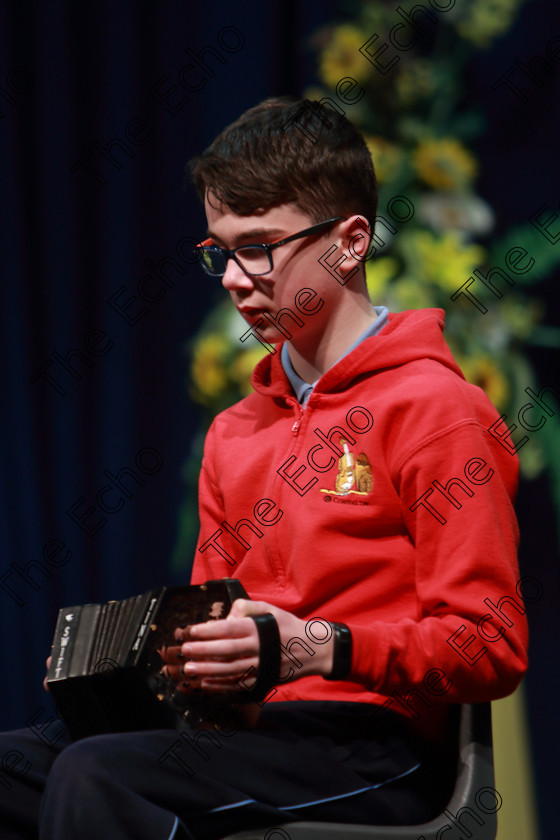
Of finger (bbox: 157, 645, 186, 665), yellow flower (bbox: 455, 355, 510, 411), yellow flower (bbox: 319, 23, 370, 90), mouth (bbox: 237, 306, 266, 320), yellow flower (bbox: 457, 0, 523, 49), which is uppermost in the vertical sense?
yellow flower (bbox: 319, 23, 370, 90)

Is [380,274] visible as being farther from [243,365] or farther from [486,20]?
[486,20]

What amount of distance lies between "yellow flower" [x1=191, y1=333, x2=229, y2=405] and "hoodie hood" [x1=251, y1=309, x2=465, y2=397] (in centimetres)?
88

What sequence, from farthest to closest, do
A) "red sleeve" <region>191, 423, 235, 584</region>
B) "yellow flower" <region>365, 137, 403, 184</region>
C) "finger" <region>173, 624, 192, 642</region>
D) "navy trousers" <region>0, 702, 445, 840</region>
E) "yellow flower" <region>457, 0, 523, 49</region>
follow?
"yellow flower" <region>365, 137, 403, 184</region> → "yellow flower" <region>457, 0, 523, 49</region> → "red sleeve" <region>191, 423, 235, 584</region> → "finger" <region>173, 624, 192, 642</region> → "navy trousers" <region>0, 702, 445, 840</region>

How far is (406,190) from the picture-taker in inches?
81.0

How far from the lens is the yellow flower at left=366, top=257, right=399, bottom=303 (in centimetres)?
206

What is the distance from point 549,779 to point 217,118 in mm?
1650

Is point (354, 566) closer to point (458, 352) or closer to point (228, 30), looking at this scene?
point (458, 352)

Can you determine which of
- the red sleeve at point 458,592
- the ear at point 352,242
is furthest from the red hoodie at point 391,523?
the ear at point 352,242

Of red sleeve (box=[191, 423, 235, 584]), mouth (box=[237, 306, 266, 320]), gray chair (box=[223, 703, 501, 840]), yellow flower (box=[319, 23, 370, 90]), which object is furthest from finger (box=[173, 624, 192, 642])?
yellow flower (box=[319, 23, 370, 90])

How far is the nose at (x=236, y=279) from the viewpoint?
4.05 feet

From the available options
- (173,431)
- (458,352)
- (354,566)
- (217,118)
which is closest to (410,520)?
(354,566)

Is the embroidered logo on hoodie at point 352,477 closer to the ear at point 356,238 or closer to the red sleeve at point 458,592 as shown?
the red sleeve at point 458,592

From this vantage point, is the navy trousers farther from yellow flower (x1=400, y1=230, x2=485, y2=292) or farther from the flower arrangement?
yellow flower (x1=400, y1=230, x2=485, y2=292)

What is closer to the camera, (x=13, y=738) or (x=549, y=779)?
(x=13, y=738)
